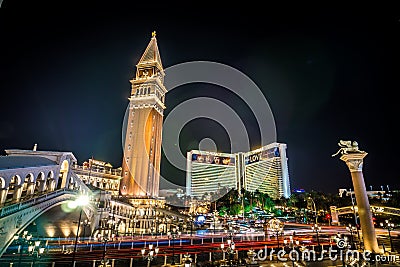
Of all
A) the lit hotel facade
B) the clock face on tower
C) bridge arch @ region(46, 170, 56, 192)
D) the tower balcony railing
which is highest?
the clock face on tower

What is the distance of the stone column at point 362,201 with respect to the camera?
17641mm

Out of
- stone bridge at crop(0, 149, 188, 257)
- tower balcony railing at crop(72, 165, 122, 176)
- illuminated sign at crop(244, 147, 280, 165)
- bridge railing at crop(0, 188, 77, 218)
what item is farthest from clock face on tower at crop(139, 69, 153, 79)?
illuminated sign at crop(244, 147, 280, 165)

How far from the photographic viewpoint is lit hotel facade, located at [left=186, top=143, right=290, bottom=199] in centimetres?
14600

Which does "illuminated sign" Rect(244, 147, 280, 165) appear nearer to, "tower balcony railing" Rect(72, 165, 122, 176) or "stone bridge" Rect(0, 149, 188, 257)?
"stone bridge" Rect(0, 149, 188, 257)

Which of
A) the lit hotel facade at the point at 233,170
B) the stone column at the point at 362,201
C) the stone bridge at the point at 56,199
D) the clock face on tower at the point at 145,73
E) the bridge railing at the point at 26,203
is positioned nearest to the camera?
the bridge railing at the point at 26,203

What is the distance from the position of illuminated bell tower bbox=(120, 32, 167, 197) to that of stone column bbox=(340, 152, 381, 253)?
194 ft

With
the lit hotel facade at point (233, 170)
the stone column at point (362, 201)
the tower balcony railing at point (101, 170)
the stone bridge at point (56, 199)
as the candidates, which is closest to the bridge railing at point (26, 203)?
the stone bridge at point (56, 199)

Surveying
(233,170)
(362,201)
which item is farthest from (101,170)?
(233,170)

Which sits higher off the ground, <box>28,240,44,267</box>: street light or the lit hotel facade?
the lit hotel facade

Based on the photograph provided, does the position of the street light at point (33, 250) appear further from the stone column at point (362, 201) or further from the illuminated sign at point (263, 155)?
the illuminated sign at point (263, 155)

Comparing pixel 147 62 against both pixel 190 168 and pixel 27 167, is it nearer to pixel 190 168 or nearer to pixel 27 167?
pixel 27 167

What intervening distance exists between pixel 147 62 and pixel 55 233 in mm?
65258

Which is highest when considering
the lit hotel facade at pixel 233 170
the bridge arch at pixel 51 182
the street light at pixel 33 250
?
the lit hotel facade at pixel 233 170

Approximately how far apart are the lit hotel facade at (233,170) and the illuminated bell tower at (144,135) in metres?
76.9
